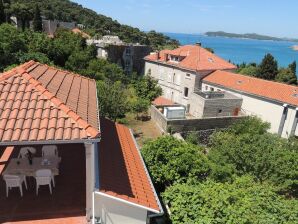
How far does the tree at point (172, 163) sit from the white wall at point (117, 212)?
456 cm

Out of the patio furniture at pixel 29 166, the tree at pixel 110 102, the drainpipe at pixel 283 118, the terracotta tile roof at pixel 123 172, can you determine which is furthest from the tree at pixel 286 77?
the patio furniture at pixel 29 166

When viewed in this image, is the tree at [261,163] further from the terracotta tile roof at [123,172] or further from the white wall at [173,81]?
the white wall at [173,81]

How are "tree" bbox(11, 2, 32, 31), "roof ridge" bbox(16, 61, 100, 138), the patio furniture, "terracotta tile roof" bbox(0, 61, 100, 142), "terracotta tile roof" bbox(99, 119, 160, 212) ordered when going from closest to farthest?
"terracotta tile roof" bbox(0, 61, 100, 142) < "roof ridge" bbox(16, 61, 100, 138) < "terracotta tile roof" bbox(99, 119, 160, 212) < the patio furniture < "tree" bbox(11, 2, 32, 31)

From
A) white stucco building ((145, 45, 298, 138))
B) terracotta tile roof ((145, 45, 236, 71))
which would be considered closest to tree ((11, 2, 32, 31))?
white stucco building ((145, 45, 298, 138))

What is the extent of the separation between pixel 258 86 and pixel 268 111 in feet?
12.0

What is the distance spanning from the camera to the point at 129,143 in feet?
45.5

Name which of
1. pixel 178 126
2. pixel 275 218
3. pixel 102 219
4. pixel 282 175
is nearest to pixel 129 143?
pixel 102 219

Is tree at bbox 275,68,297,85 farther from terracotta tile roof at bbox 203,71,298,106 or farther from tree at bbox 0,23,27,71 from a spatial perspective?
tree at bbox 0,23,27,71

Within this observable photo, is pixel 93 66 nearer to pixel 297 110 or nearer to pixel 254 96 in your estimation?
pixel 254 96

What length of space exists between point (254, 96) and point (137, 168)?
2527cm

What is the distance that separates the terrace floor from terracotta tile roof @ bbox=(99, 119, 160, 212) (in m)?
1.07

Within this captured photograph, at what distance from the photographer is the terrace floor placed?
8414mm

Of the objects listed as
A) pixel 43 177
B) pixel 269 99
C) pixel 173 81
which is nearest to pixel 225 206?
pixel 43 177

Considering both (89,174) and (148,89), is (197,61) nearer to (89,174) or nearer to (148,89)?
(148,89)
